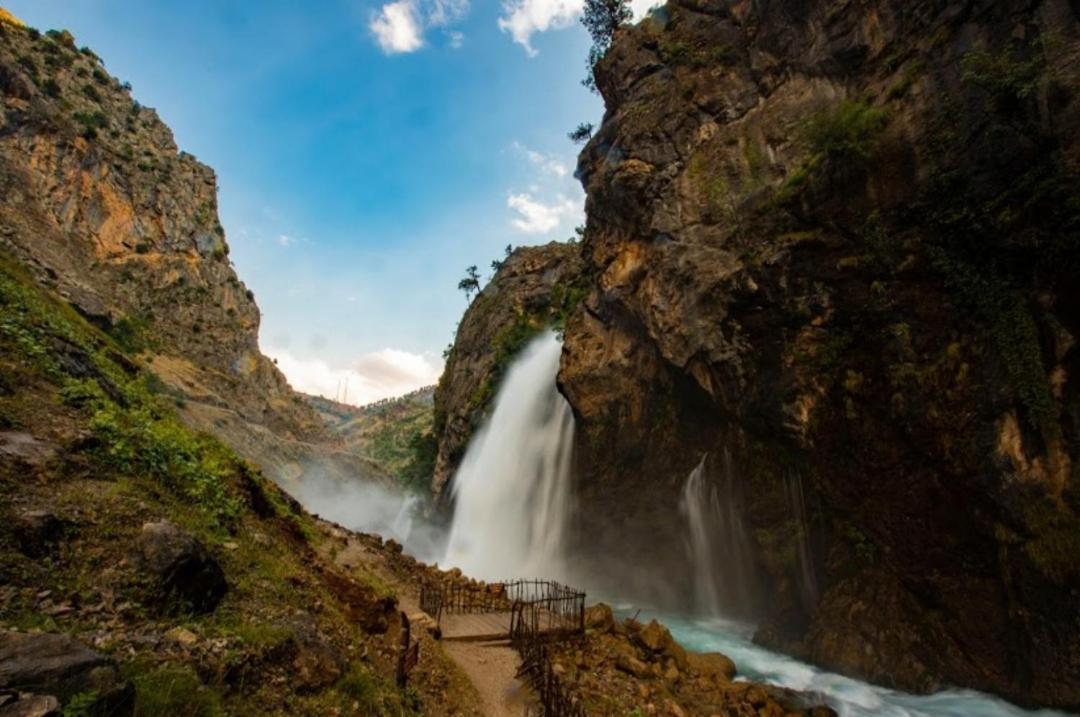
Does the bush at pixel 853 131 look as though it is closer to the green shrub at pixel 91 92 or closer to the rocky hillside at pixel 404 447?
the rocky hillside at pixel 404 447

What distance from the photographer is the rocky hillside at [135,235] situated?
45.1 meters

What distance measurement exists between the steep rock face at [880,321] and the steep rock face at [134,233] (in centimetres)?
3704

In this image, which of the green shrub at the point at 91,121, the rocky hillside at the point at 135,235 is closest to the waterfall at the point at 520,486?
the rocky hillside at the point at 135,235

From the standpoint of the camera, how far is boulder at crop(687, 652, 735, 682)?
12.7 meters

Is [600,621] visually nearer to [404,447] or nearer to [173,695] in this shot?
[173,695]

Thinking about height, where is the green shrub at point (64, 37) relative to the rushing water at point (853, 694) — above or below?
above

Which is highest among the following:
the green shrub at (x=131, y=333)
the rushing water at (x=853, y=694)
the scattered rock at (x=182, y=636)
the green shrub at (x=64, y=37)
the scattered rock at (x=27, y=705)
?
the green shrub at (x=64, y=37)

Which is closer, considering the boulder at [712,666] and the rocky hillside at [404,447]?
the boulder at [712,666]

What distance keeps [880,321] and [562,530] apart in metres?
19.4

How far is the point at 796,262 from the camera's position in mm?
17391

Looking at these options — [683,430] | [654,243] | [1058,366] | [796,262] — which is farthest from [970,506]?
[654,243]

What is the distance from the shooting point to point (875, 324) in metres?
15.6

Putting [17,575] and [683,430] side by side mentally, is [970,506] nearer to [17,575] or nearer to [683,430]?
[683,430]

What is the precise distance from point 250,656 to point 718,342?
17.4 meters
